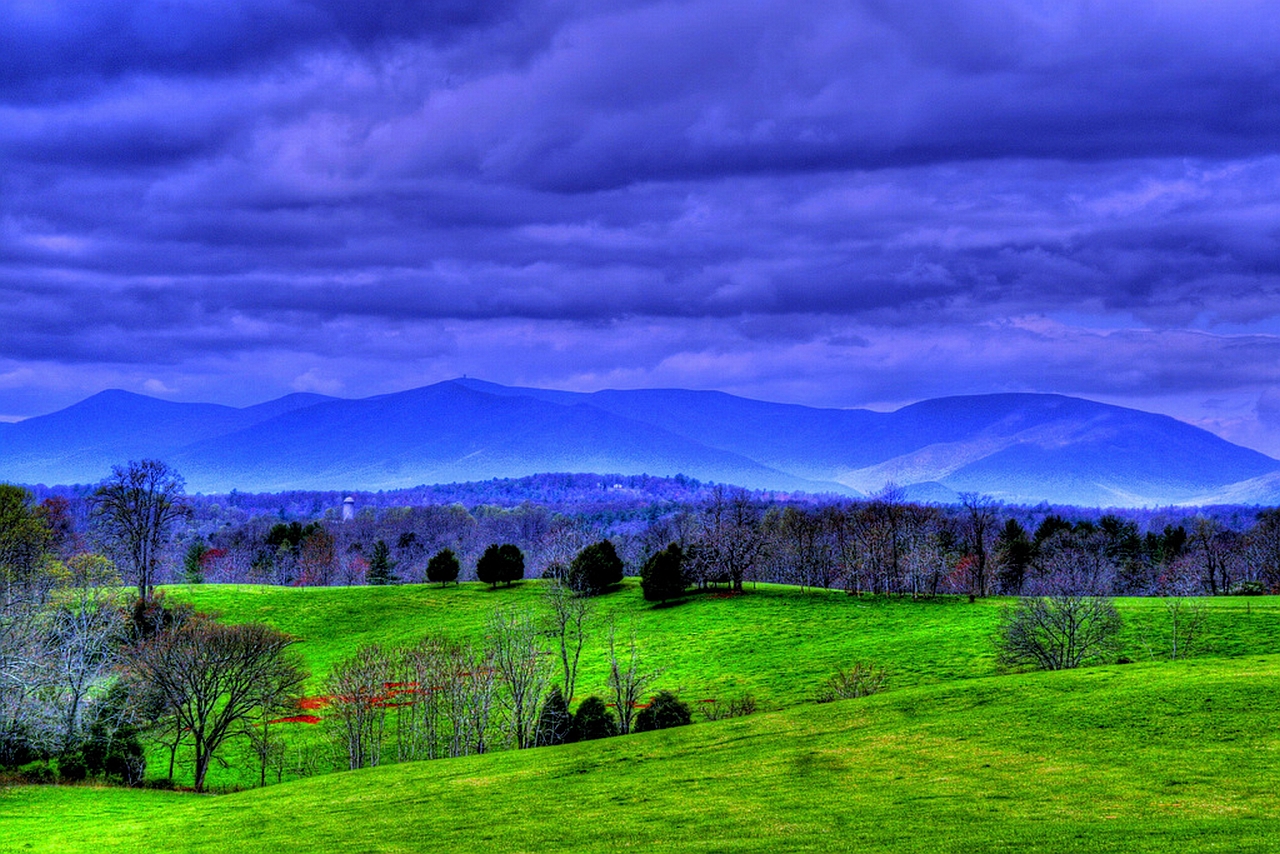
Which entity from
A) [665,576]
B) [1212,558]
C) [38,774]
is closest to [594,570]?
[665,576]

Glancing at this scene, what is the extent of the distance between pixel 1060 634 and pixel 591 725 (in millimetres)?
32704

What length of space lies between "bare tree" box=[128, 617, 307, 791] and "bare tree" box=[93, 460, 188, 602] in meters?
38.4

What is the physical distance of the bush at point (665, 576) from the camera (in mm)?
111375

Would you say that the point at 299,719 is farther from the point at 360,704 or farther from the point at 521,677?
the point at 521,677

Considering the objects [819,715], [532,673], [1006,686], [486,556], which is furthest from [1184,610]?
[486,556]

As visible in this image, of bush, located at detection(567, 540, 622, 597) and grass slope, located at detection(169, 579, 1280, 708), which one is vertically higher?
bush, located at detection(567, 540, 622, 597)

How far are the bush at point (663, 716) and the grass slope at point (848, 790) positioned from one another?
578 cm

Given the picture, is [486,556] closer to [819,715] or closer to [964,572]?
[964,572]

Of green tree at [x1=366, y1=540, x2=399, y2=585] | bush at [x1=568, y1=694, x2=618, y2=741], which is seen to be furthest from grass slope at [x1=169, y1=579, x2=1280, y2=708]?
green tree at [x1=366, y1=540, x2=399, y2=585]

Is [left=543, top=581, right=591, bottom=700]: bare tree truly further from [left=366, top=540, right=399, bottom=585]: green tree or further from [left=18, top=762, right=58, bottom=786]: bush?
[left=366, top=540, right=399, bottom=585]: green tree

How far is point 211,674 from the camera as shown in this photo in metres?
61.8

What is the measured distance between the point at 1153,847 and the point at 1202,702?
1940 centimetres

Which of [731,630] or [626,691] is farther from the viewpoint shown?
[731,630]

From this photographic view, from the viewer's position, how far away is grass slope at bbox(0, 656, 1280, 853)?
29547 millimetres
